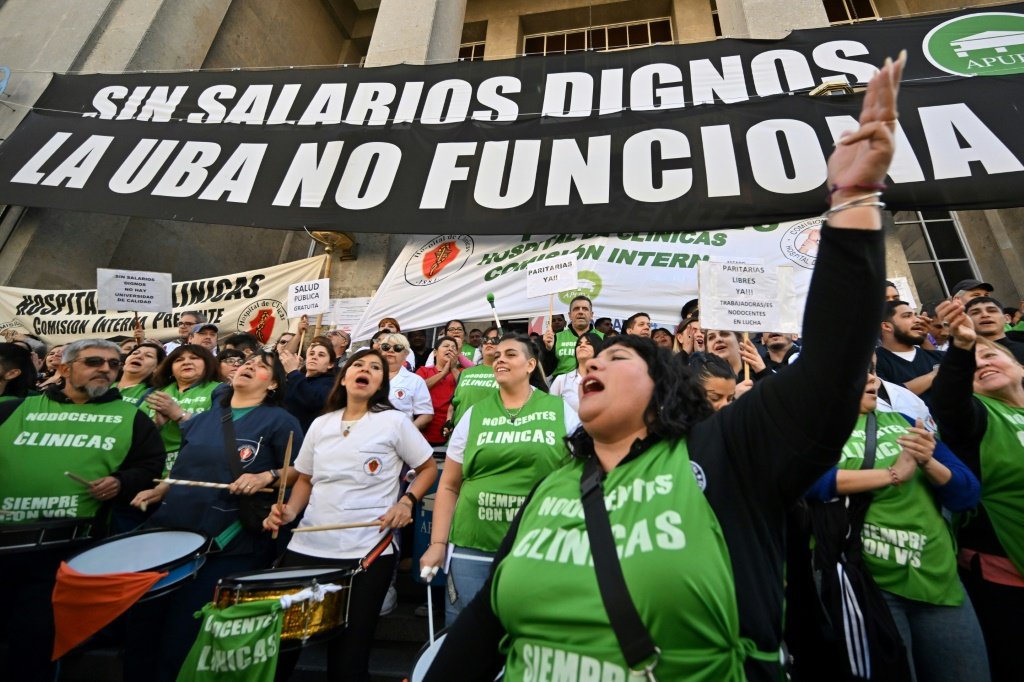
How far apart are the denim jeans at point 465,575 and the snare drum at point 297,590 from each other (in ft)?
1.67

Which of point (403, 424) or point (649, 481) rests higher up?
point (403, 424)

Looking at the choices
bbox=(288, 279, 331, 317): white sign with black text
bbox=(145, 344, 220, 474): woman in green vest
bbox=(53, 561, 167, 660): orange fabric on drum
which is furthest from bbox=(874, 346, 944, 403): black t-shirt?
bbox=(288, 279, 331, 317): white sign with black text

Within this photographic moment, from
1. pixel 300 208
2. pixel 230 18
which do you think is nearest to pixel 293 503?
pixel 300 208

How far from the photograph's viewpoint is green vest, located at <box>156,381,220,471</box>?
3357mm

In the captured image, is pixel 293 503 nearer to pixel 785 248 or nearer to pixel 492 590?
pixel 492 590

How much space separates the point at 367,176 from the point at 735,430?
696cm

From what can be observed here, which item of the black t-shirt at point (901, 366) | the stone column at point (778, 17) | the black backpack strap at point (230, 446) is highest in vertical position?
the stone column at point (778, 17)

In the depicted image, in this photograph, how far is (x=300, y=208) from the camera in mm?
6863

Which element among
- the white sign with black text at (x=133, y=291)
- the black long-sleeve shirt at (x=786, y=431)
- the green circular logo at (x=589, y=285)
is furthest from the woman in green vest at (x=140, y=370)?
the black long-sleeve shirt at (x=786, y=431)

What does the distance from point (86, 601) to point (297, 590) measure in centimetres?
79

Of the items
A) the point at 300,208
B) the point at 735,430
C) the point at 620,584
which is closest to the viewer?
the point at 620,584

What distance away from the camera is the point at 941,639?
1.94 meters

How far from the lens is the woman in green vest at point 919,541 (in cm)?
194

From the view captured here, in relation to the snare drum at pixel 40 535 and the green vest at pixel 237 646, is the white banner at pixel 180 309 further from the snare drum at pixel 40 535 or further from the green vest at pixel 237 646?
the green vest at pixel 237 646
